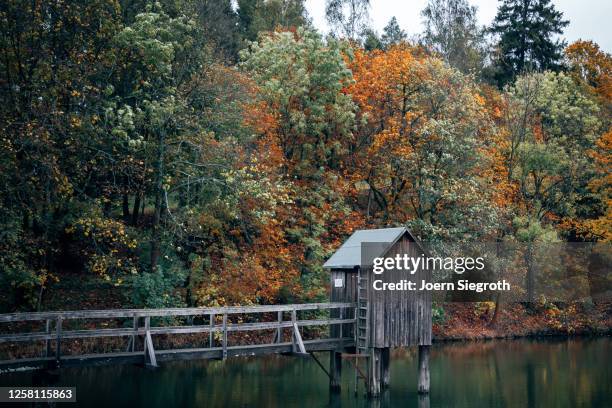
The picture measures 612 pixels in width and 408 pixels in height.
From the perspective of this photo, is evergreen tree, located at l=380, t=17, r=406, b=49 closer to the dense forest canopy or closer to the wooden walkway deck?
the dense forest canopy

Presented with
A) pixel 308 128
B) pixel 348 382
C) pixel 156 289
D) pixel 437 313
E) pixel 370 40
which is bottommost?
pixel 348 382

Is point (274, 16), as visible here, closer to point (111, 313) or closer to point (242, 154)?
point (242, 154)

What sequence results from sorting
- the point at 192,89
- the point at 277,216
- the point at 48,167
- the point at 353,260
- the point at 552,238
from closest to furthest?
1. the point at 48,167
2. the point at 353,260
3. the point at 192,89
4. the point at 277,216
5. the point at 552,238

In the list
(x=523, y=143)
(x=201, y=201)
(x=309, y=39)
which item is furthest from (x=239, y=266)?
(x=523, y=143)

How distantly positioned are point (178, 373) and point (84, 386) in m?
4.99

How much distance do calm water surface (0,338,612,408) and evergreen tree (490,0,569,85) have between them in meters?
27.6

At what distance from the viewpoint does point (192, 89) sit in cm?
3122

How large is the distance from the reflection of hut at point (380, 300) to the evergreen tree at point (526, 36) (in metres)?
36.4

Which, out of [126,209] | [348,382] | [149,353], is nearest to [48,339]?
[149,353]

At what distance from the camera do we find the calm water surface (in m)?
23.7

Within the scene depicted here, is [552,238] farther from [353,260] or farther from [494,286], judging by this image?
[353,260]

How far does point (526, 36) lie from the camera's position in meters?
57.2

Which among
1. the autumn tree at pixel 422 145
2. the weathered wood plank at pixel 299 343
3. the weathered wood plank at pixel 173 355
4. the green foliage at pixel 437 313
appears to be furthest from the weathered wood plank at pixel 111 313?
the green foliage at pixel 437 313

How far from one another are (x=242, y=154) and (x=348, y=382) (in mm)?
10486
